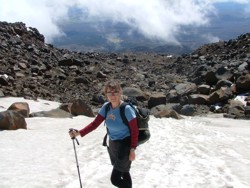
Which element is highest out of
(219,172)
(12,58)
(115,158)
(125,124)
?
(12,58)

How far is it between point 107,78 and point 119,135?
104ft

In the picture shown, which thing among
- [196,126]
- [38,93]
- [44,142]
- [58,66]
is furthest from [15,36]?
[44,142]

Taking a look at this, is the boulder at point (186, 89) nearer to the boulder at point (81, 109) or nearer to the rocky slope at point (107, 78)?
the rocky slope at point (107, 78)

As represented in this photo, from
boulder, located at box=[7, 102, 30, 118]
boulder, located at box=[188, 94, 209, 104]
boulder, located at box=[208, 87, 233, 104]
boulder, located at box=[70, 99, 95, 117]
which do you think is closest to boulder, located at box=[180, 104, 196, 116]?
boulder, located at box=[188, 94, 209, 104]

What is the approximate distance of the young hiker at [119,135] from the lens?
7699 millimetres

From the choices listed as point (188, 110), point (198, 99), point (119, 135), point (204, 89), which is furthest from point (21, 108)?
point (204, 89)

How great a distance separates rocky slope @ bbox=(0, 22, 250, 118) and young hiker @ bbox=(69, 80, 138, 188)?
14.8 meters

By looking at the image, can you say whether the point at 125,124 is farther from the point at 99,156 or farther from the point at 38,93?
the point at 38,93

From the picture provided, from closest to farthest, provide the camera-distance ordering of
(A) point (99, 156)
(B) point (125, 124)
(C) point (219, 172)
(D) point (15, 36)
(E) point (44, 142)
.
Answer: (B) point (125, 124) → (C) point (219, 172) → (A) point (99, 156) → (E) point (44, 142) → (D) point (15, 36)

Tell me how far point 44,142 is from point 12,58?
2390cm

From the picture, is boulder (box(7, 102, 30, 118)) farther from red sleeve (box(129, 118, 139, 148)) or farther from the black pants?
red sleeve (box(129, 118, 139, 148))

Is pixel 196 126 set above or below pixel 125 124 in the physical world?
below

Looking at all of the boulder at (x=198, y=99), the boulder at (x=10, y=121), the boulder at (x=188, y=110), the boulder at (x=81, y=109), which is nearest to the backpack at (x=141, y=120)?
the boulder at (x=10, y=121)

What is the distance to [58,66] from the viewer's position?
1580 inches
